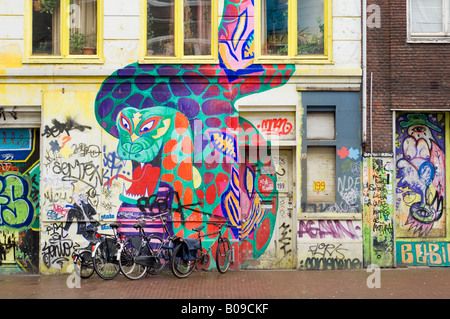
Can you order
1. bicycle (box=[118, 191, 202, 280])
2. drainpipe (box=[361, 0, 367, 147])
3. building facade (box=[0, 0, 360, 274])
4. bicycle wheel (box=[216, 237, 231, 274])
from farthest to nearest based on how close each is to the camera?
drainpipe (box=[361, 0, 367, 147]), building facade (box=[0, 0, 360, 274]), bicycle wheel (box=[216, 237, 231, 274]), bicycle (box=[118, 191, 202, 280])

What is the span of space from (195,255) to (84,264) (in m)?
2.18

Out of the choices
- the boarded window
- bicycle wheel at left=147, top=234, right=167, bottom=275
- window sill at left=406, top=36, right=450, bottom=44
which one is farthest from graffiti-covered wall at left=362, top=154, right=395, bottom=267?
bicycle wheel at left=147, top=234, right=167, bottom=275

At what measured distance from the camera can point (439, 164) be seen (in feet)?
43.3

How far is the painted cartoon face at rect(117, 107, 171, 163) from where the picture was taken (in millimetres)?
12766

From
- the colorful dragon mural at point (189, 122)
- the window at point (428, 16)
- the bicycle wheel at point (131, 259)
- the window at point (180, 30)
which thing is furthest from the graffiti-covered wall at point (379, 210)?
the bicycle wheel at point (131, 259)

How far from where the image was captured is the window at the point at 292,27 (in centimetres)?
1315

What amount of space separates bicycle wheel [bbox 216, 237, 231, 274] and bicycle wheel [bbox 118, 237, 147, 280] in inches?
59.4

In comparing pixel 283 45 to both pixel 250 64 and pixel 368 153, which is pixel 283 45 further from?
pixel 368 153

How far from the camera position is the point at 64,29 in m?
12.9

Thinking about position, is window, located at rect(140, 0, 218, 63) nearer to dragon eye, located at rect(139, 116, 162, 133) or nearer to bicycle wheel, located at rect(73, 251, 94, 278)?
dragon eye, located at rect(139, 116, 162, 133)

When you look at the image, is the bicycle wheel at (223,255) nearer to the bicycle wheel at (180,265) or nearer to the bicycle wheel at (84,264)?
the bicycle wheel at (180,265)

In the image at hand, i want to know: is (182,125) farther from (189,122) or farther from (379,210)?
(379,210)

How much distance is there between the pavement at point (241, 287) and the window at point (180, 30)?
4.73 m

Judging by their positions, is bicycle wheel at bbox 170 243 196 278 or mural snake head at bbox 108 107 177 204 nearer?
bicycle wheel at bbox 170 243 196 278
